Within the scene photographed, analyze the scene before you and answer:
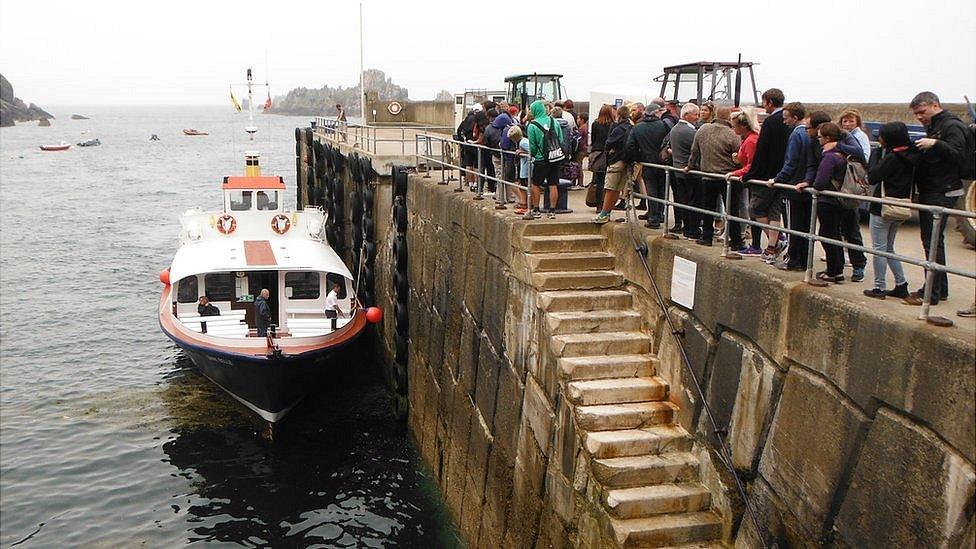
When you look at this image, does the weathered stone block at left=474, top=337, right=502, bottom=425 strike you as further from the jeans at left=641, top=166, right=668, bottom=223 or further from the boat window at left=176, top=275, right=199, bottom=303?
the boat window at left=176, top=275, right=199, bottom=303

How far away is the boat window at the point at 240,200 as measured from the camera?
71.6 ft

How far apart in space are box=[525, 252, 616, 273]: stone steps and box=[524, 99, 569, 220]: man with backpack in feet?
4.66

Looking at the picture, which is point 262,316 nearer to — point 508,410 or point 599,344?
point 508,410

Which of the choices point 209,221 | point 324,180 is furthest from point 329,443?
point 324,180

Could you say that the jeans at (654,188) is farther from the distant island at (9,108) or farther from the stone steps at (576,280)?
the distant island at (9,108)

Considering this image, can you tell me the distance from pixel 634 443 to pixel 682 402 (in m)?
0.67

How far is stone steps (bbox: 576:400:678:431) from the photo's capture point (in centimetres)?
789

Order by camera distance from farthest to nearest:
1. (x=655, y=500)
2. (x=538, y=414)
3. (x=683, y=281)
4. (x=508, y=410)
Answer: (x=508, y=410)
(x=538, y=414)
(x=683, y=281)
(x=655, y=500)

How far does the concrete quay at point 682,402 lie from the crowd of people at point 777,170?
458 mm

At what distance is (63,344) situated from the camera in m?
23.1

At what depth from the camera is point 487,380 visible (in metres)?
11.0

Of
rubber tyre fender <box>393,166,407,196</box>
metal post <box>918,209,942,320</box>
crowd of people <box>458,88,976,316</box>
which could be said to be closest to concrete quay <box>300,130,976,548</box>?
metal post <box>918,209,942,320</box>

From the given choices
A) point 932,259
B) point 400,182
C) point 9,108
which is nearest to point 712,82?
point 400,182

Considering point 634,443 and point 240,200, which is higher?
point 240,200
